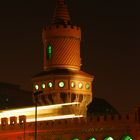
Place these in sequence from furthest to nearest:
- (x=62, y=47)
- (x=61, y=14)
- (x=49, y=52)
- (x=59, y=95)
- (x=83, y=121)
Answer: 1. (x=61, y=14)
2. (x=49, y=52)
3. (x=62, y=47)
4. (x=59, y=95)
5. (x=83, y=121)

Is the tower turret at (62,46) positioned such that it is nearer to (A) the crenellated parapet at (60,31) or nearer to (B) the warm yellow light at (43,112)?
(A) the crenellated parapet at (60,31)

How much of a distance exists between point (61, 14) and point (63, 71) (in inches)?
362

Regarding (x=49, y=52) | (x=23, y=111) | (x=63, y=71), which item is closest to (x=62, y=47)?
(x=49, y=52)

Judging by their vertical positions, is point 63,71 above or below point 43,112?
above

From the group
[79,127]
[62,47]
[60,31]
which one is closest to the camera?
[79,127]

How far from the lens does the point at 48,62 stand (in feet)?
252

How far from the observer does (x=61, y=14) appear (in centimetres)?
7919

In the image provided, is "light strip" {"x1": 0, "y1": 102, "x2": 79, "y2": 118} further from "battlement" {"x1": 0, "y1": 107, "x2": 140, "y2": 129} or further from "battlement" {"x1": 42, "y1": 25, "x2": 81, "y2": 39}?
"battlement" {"x1": 42, "y1": 25, "x2": 81, "y2": 39}

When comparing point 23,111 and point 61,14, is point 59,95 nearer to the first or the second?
point 23,111

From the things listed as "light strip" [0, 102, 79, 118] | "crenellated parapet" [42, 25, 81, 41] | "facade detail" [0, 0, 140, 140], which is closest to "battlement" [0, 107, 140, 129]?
"facade detail" [0, 0, 140, 140]

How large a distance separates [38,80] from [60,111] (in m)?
5.98

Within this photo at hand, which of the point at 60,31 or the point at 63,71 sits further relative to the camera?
the point at 60,31

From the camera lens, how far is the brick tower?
73.6 m

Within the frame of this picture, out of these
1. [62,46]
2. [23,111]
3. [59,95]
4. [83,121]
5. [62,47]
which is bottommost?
[23,111]
